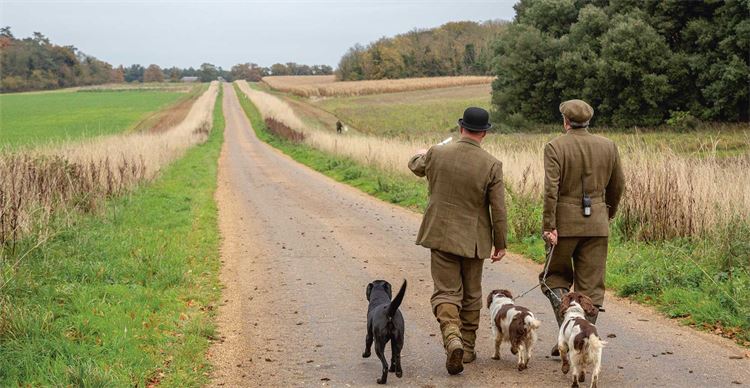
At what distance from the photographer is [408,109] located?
221 ft

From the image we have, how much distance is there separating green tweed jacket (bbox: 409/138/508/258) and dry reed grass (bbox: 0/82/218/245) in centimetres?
554

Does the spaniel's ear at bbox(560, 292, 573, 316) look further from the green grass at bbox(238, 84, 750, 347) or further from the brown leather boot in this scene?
the green grass at bbox(238, 84, 750, 347)

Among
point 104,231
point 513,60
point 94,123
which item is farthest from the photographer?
point 94,123

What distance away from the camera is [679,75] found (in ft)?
117

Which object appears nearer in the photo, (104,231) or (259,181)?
(104,231)

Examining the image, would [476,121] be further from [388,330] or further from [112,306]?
[112,306]

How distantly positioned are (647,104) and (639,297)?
108 feet

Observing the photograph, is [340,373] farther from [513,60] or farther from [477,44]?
[477,44]

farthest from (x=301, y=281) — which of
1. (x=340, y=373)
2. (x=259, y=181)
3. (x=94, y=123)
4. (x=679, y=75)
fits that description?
(x=94, y=123)

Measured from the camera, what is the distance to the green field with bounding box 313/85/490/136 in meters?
52.4

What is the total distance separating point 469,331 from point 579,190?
1.60 metres

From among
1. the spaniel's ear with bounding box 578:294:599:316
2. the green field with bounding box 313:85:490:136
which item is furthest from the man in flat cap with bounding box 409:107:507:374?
the green field with bounding box 313:85:490:136

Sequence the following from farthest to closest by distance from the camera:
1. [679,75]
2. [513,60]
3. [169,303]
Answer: [513,60]
[679,75]
[169,303]

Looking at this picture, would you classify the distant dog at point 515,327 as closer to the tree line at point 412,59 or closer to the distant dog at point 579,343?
the distant dog at point 579,343
